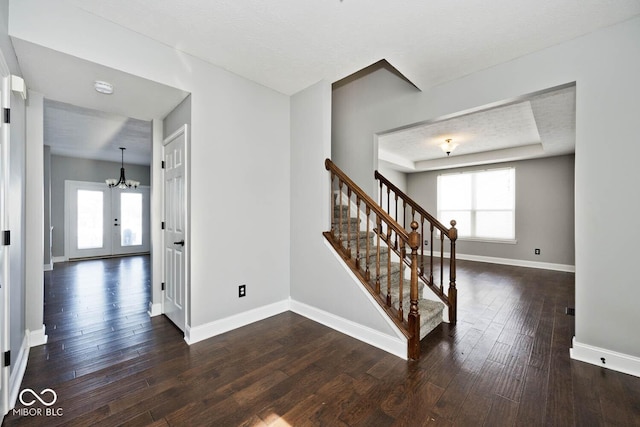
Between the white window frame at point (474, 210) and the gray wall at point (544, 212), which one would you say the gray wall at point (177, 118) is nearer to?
the white window frame at point (474, 210)

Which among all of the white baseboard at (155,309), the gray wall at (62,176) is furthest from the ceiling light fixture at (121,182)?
the white baseboard at (155,309)

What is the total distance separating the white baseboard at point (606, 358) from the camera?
1990 mm

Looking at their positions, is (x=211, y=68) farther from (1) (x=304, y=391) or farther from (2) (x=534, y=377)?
(2) (x=534, y=377)

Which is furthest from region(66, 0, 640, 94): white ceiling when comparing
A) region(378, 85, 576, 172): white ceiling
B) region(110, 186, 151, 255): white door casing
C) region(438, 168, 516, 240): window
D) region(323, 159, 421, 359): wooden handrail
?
region(110, 186, 151, 255): white door casing

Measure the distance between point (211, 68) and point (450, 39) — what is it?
2210 millimetres

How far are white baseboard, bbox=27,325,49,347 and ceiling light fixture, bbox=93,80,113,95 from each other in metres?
2.24

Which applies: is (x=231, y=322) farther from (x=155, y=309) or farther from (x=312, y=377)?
(x=312, y=377)

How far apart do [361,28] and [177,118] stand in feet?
6.64

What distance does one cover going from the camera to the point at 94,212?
7273mm

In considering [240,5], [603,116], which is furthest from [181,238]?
[603,116]

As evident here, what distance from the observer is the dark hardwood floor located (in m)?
1.60

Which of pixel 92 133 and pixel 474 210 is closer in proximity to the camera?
pixel 92 133

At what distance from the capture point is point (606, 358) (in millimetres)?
2088

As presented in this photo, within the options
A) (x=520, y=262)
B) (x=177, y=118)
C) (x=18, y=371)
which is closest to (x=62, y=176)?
(x=177, y=118)
